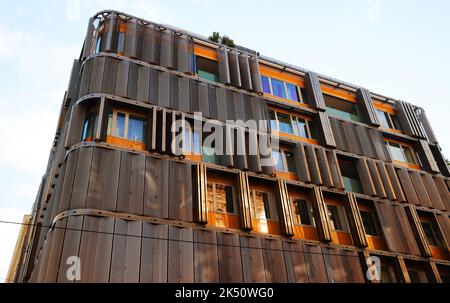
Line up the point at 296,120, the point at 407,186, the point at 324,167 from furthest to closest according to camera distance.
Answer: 1. the point at 296,120
2. the point at 407,186
3. the point at 324,167

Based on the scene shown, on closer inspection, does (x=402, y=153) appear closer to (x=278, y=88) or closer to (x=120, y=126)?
(x=278, y=88)

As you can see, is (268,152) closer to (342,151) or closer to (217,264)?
(342,151)

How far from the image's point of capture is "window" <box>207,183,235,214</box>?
16828 millimetres

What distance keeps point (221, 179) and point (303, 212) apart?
15.3ft

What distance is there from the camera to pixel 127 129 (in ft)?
56.2

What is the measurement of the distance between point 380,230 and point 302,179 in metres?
5.10

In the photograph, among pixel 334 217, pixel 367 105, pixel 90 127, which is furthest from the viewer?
pixel 367 105

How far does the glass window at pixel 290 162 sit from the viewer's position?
66.9 feet

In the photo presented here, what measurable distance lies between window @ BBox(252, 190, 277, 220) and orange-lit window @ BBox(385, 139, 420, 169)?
425 inches

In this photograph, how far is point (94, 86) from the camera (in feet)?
56.4

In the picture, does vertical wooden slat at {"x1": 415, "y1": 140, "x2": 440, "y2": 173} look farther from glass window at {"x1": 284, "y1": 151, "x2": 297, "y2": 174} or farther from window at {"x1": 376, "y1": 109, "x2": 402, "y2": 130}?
glass window at {"x1": 284, "y1": 151, "x2": 297, "y2": 174}

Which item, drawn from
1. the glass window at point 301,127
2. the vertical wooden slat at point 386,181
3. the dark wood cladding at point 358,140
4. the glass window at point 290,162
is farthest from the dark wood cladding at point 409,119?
the glass window at point 290,162

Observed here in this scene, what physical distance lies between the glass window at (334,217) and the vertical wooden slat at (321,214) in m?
1.13

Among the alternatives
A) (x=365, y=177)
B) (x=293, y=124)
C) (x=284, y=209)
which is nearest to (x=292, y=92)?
(x=293, y=124)
